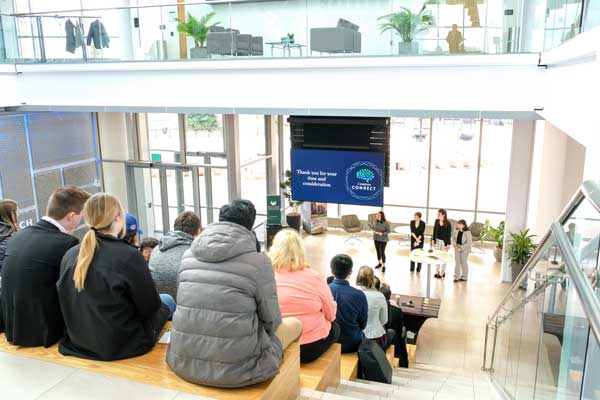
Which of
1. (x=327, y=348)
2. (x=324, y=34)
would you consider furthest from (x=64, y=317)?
(x=324, y=34)

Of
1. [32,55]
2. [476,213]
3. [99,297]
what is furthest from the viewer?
[476,213]

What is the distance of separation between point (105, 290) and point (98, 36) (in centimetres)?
680

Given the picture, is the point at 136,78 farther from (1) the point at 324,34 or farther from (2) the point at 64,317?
(2) the point at 64,317

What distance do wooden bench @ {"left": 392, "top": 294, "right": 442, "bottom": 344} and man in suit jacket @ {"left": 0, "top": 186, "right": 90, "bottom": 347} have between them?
6.05 m

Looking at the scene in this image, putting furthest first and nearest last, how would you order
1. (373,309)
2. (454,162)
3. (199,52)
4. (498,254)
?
(454,162), (498,254), (199,52), (373,309)

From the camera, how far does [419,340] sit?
8945 millimetres

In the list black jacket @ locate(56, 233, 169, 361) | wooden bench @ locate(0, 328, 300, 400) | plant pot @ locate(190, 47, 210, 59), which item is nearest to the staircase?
wooden bench @ locate(0, 328, 300, 400)

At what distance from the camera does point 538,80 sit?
643 cm

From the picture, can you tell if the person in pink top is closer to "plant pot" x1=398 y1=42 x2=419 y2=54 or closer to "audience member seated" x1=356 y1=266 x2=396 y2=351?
"audience member seated" x1=356 y1=266 x2=396 y2=351

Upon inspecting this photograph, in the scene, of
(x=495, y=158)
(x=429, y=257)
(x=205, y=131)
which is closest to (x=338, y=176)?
(x=429, y=257)

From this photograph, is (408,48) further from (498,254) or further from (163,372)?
(498,254)

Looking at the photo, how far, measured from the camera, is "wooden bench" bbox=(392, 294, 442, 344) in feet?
27.8

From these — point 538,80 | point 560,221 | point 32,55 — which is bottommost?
point 560,221

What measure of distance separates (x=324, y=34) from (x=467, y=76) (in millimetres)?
2083
